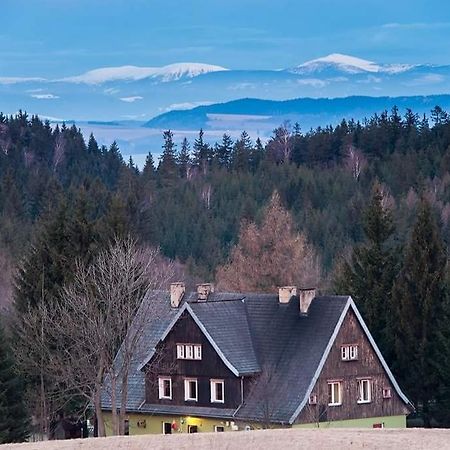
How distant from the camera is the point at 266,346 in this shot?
2126 inches

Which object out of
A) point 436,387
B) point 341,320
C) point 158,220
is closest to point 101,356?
point 341,320

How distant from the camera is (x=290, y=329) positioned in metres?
54.1

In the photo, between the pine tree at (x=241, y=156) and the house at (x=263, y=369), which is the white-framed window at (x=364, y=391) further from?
the pine tree at (x=241, y=156)

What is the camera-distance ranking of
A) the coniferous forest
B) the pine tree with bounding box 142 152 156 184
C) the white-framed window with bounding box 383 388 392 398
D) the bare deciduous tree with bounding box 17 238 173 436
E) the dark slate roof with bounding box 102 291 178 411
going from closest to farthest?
the bare deciduous tree with bounding box 17 238 173 436, the white-framed window with bounding box 383 388 392 398, the dark slate roof with bounding box 102 291 178 411, the coniferous forest, the pine tree with bounding box 142 152 156 184

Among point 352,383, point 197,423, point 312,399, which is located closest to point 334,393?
point 352,383

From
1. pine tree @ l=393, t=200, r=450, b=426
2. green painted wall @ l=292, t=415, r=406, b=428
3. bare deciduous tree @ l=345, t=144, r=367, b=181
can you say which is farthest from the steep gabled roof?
bare deciduous tree @ l=345, t=144, r=367, b=181

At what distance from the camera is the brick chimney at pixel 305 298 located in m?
53.9

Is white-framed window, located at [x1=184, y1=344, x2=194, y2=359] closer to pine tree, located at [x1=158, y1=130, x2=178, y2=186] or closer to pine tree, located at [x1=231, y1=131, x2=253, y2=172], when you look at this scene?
pine tree, located at [x1=158, y1=130, x2=178, y2=186]

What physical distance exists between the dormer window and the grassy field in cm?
1502

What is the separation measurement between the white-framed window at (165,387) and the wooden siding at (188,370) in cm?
15

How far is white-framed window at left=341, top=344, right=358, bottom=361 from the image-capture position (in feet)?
177

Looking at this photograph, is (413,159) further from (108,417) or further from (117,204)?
(108,417)

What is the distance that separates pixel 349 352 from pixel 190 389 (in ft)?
19.9

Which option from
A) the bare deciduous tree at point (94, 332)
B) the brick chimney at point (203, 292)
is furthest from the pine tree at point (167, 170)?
the bare deciduous tree at point (94, 332)
